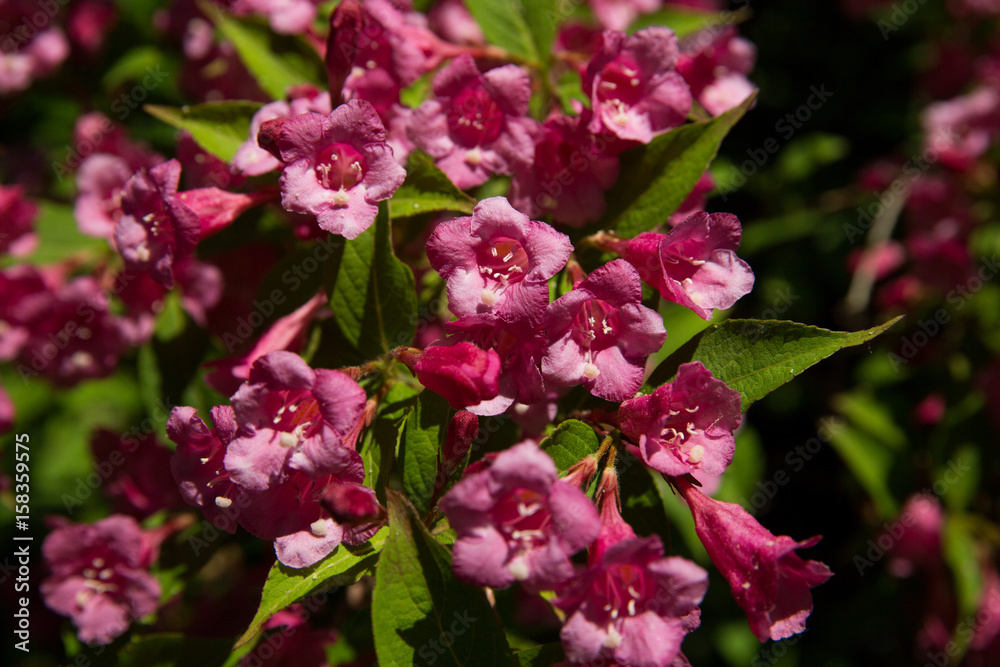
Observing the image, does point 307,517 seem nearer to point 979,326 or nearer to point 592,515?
point 592,515

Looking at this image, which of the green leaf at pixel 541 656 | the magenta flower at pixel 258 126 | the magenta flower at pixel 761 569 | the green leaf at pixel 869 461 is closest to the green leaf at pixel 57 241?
the magenta flower at pixel 258 126

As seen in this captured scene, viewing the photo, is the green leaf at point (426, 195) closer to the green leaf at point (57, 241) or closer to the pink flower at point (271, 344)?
the pink flower at point (271, 344)

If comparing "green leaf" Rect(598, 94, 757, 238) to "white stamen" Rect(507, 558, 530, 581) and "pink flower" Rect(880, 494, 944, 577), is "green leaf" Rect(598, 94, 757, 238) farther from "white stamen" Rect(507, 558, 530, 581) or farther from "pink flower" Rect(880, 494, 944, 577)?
"pink flower" Rect(880, 494, 944, 577)

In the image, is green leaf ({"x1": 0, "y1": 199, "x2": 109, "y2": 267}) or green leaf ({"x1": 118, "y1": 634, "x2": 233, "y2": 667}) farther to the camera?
green leaf ({"x1": 0, "y1": 199, "x2": 109, "y2": 267})

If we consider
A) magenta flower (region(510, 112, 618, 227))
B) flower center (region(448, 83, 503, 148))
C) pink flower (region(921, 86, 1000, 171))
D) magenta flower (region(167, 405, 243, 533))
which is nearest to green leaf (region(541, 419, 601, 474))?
magenta flower (region(510, 112, 618, 227))

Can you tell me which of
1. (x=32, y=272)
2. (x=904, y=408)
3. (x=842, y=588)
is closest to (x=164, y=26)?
(x=32, y=272)

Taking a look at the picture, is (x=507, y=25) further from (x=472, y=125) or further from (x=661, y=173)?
(x=661, y=173)
